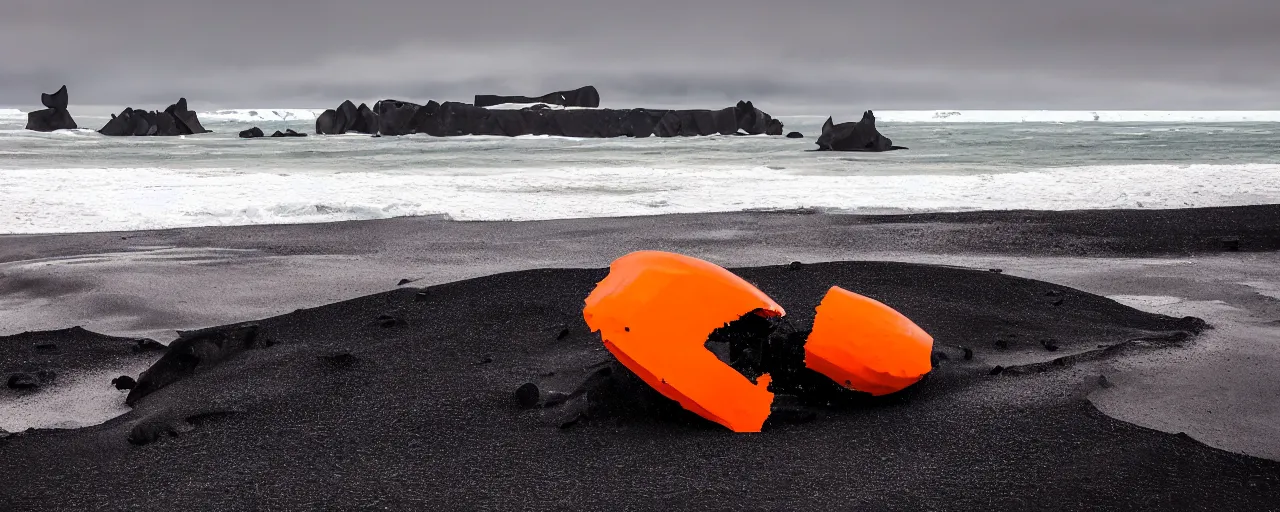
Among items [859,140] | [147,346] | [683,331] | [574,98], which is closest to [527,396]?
[683,331]

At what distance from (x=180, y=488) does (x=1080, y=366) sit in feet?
12.0

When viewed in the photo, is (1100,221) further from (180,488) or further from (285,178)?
(285,178)

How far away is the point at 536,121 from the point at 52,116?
2975cm

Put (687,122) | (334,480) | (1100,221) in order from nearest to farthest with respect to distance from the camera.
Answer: (334,480), (1100,221), (687,122)

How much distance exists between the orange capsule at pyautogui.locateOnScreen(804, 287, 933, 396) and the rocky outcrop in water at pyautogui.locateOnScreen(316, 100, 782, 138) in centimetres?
5997

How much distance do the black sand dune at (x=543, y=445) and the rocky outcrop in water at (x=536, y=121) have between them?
58989 mm

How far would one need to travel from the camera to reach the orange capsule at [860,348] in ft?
11.5

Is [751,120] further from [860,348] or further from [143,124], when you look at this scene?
[860,348]

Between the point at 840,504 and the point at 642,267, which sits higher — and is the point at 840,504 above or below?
below

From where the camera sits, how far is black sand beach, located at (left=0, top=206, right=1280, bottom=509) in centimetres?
295

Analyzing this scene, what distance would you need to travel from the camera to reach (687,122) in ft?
223

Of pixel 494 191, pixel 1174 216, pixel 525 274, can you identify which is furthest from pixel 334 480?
pixel 494 191

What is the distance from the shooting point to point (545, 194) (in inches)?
567

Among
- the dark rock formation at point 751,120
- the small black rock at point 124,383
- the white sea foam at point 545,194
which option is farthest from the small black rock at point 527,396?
the dark rock formation at point 751,120
